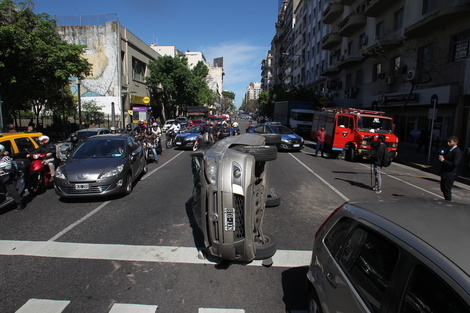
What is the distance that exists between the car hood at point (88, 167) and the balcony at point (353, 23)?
1129 inches

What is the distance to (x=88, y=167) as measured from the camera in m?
7.47

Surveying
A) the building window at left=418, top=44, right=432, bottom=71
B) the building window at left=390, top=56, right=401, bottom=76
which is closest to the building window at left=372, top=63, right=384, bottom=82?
the building window at left=390, top=56, right=401, bottom=76

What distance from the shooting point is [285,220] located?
6.21 m

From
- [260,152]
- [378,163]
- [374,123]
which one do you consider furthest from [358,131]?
[260,152]

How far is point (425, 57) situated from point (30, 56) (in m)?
23.9

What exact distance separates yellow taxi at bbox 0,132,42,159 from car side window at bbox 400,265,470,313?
380 inches

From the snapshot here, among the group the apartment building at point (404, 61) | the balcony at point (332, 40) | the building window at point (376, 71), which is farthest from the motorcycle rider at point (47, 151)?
the balcony at point (332, 40)

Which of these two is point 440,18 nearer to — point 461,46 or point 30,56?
point 461,46

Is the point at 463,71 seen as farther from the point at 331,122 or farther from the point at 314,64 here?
the point at 314,64

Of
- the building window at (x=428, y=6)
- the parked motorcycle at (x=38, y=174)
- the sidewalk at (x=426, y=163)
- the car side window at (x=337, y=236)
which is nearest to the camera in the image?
the car side window at (x=337, y=236)

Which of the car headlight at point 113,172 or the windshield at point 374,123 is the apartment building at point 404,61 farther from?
the car headlight at point 113,172

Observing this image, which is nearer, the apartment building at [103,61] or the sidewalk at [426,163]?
the sidewalk at [426,163]

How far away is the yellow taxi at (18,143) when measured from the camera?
8422 millimetres

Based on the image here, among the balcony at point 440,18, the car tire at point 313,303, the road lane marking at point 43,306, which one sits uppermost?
the balcony at point 440,18
